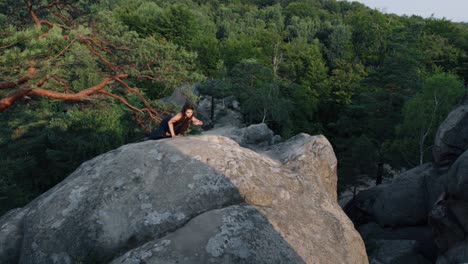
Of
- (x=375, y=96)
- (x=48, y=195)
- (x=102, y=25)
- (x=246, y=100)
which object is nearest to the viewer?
(x=48, y=195)

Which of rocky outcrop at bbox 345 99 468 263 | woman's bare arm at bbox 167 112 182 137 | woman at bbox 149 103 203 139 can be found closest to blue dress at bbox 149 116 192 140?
woman at bbox 149 103 203 139

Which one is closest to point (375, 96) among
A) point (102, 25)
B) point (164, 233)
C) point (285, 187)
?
point (102, 25)

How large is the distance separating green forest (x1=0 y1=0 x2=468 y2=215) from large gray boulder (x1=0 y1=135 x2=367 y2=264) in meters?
4.77

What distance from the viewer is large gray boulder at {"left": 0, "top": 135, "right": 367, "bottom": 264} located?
5.13 m

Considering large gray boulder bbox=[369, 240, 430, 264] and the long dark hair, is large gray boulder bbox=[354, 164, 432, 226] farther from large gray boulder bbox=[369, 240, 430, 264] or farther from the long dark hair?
the long dark hair

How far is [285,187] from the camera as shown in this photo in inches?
253

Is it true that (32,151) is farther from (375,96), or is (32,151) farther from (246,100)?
(375,96)

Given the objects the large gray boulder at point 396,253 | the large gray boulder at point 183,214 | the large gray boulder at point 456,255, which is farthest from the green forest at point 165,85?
the large gray boulder at point 456,255

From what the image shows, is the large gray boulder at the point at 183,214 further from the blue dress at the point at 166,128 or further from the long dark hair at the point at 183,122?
the long dark hair at the point at 183,122

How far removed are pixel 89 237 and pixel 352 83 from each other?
34310 mm

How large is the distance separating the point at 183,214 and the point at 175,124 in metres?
2.88

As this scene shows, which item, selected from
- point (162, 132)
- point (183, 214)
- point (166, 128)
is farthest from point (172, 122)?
point (183, 214)

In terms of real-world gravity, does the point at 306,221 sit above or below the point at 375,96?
above

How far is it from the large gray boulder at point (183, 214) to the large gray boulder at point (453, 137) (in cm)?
1108
